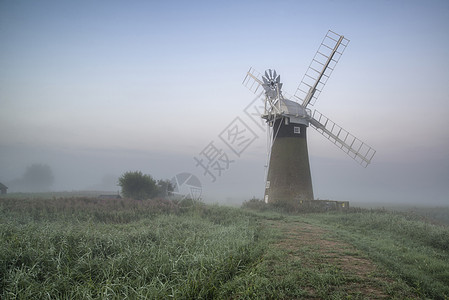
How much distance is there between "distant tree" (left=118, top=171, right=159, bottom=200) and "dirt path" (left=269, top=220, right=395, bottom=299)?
63.0 ft

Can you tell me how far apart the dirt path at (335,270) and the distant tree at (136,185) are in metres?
19.2

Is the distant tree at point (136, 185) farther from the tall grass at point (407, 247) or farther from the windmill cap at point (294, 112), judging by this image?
the tall grass at point (407, 247)

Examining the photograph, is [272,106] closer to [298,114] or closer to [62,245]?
[298,114]

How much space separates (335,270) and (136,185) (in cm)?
2248

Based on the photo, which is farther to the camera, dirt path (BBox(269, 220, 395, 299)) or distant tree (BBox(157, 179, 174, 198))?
distant tree (BBox(157, 179, 174, 198))

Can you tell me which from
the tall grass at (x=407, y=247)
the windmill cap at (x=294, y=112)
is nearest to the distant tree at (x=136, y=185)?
the windmill cap at (x=294, y=112)

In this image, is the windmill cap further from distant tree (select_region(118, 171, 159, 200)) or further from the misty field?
distant tree (select_region(118, 171, 159, 200))

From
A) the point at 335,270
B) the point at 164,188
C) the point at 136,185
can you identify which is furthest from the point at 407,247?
the point at 164,188

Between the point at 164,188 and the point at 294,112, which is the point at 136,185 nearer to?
the point at 164,188

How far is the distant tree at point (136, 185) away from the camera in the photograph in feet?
82.7

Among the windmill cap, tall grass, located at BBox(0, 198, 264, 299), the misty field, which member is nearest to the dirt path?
the misty field

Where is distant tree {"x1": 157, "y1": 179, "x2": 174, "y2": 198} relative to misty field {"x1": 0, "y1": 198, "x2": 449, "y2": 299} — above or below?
above

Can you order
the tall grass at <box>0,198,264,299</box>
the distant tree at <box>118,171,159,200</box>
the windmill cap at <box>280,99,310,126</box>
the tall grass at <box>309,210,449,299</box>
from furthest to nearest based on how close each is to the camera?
the distant tree at <box>118,171,159,200</box>
the windmill cap at <box>280,99,310,126</box>
the tall grass at <box>309,210,449,299</box>
the tall grass at <box>0,198,264,299</box>

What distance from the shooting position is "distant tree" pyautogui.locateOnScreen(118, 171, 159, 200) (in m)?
25.2
